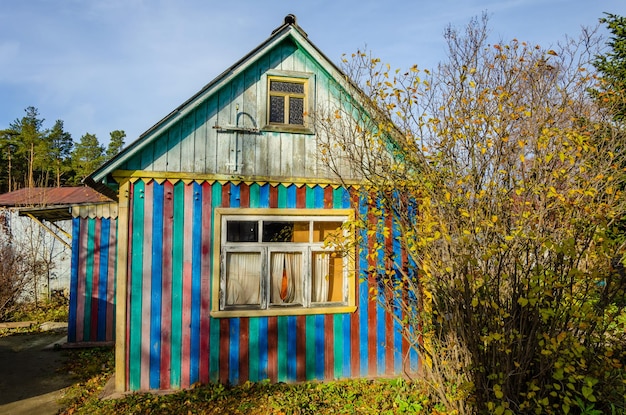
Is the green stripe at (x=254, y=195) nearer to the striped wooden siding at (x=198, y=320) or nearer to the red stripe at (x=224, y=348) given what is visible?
the striped wooden siding at (x=198, y=320)

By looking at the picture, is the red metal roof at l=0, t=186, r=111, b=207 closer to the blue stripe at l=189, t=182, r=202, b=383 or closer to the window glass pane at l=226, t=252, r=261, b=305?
the blue stripe at l=189, t=182, r=202, b=383

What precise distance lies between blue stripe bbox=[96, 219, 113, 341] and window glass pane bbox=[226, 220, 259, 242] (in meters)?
4.96

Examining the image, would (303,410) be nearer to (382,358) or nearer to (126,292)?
(382,358)

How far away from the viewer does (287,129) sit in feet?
21.3

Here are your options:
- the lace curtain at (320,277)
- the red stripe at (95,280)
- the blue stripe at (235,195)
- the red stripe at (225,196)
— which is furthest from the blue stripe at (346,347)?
the red stripe at (95,280)

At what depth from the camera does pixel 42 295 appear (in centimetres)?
1370

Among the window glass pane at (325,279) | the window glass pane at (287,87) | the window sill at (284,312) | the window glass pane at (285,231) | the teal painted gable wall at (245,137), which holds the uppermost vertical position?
the window glass pane at (287,87)

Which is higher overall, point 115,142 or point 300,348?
point 115,142

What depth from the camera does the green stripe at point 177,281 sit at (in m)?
5.94

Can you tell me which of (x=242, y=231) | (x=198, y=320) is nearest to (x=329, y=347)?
(x=198, y=320)

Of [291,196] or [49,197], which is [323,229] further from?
[49,197]

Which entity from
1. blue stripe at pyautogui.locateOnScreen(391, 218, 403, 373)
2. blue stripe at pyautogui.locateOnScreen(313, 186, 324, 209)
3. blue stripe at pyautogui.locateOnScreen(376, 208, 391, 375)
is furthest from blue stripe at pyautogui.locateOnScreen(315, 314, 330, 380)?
blue stripe at pyautogui.locateOnScreen(313, 186, 324, 209)

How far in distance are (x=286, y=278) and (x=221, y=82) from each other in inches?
131

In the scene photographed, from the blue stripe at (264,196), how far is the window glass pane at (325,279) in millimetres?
1165
